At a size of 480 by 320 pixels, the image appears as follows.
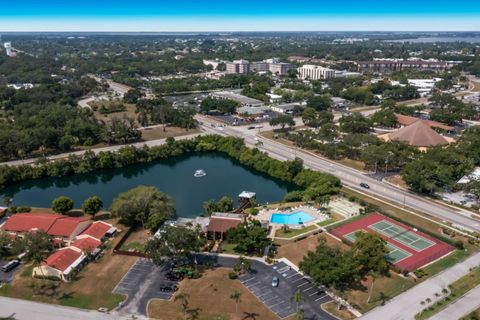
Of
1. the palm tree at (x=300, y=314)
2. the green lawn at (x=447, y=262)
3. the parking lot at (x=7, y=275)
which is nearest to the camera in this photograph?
the palm tree at (x=300, y=314)

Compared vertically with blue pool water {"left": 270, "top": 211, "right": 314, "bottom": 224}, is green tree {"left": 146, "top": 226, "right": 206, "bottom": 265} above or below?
above

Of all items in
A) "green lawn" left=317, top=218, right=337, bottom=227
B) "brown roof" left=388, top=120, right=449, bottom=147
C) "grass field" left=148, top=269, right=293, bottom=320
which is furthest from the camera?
"brown roof" left=388, top=120, right=449, bottom=147

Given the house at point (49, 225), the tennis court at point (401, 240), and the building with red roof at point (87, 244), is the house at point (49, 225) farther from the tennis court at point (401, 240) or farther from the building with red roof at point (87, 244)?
the tennis court at point (401, 240)

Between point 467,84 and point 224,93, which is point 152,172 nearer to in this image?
point 224,93

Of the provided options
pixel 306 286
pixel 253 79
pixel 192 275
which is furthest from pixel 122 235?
pixel 253 79

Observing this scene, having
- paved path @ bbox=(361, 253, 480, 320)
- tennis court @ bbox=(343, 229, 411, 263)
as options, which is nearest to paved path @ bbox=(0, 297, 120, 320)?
paved path @ bbox=(361, 253, 480, 320)

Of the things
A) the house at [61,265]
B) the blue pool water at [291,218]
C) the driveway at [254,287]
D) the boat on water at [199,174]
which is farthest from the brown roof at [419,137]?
the house at [61,265]

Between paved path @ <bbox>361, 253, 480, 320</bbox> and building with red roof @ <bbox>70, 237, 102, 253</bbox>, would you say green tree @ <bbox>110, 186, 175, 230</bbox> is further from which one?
paved path @ <bbox>361, 253, 480, 320</bbox>
